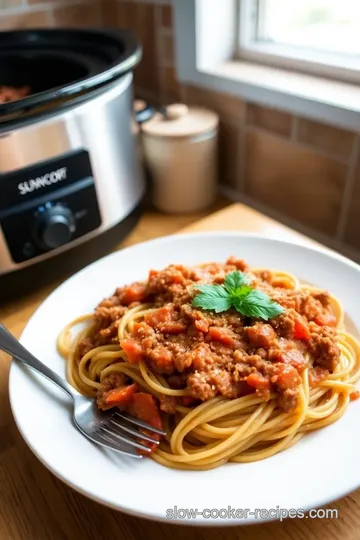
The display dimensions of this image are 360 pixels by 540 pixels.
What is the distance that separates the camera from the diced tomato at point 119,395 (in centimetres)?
74

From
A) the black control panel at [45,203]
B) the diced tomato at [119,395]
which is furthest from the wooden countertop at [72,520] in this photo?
the black control panel at [45,203]

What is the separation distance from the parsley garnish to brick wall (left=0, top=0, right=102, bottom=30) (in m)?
1.11

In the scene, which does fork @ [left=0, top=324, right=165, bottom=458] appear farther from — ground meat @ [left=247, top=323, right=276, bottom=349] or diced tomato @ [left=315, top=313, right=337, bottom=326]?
diced tomato @ [left=315, top=313, right=337, bottom=326]

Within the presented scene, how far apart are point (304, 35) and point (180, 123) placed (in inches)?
16.7

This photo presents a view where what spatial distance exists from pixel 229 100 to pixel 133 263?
59 centimetres

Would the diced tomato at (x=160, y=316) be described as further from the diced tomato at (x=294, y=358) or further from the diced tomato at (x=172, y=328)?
the diced tomato at (x=294, y=358)

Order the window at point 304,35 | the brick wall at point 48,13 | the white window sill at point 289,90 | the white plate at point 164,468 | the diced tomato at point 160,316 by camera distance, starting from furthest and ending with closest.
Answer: the brick wall at point 48,13 → the window at point 304,35 → the white window sill at point 289,90 → the diced tomato at point 160,316 → the white plate at point 164,468

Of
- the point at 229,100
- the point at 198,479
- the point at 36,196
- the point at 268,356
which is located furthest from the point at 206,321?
the point at 229,100

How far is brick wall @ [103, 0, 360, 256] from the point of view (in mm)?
1148

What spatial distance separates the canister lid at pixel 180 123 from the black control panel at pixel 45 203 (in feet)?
0.99

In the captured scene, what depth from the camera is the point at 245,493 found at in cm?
61

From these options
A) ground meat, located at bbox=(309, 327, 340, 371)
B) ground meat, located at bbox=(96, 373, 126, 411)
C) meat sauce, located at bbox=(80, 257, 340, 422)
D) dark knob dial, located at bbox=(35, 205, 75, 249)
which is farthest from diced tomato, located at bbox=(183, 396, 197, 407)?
dark knob dial, located at bbox=(35, 205, 75, 249)

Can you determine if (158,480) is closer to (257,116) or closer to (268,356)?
(268,356)

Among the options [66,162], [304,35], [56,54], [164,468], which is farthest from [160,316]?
[304,35]
